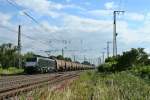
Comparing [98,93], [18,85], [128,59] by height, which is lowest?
[18,85]

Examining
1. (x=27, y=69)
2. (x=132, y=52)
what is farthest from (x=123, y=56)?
(x=27, y=69)

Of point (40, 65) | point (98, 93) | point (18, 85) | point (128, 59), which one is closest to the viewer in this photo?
point (98, 93)

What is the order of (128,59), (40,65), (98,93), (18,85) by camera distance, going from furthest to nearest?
1. (40,65)
2. (128,59)
3. (18,85)
4. (98,93)

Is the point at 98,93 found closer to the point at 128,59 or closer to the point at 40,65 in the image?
the point at 128,59

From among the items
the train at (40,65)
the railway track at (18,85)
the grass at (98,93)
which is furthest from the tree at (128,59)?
the grass at (98,93)

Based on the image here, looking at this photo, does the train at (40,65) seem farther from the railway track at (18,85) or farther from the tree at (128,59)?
the railway track at (18,85)

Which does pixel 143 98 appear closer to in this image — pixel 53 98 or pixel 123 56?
pixel 53 98

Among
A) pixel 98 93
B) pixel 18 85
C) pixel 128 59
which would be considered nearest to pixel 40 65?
pixel 128 59

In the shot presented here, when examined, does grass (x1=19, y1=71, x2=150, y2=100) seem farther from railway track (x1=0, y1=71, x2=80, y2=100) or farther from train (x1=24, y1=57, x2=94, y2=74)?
train (x1=24, y1=57, x2=94, y2=74)

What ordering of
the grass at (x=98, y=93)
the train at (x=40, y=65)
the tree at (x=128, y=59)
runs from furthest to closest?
the train at (x=40, y=65) < the tree at (x=128, y=59) < the grass at (x=98, y=93)

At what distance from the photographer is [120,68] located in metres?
65.1

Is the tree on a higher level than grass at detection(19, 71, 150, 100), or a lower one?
higher

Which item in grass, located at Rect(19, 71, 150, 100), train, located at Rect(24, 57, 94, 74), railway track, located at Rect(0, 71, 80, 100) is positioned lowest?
railway track, located at Rect(0, 71, 80, 100)

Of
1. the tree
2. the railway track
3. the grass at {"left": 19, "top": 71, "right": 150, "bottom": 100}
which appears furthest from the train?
the grass at {"left": 19, "top": 71, "right": 150, "bottom": 100}
